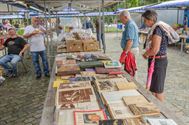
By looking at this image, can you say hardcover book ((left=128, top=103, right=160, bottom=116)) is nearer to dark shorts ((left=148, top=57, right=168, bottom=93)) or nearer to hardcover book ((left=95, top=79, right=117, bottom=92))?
hardcover book ((left=95, top=79, right=117, bottom=92))

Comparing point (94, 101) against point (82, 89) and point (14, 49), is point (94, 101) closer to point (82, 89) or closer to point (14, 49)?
point (82, 89)

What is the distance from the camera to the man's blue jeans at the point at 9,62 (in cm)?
671

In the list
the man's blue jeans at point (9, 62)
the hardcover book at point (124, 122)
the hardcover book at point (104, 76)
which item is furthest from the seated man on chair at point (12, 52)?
the hardcover book at point (124, 122)

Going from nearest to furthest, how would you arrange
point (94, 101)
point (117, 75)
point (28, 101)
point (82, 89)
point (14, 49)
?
point (94, 101) → point (82, 89) → point (117, 75) → point (28, 101) → point (14, 49)

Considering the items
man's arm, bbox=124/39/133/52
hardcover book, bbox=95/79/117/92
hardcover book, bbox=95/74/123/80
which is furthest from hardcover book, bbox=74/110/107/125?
man's arm, bbox=124/39/133/52

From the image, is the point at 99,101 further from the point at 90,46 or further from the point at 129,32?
the point at 90,46

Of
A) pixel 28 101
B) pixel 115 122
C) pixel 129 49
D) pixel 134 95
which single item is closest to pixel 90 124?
pixel 115 122

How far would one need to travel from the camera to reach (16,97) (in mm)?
5223

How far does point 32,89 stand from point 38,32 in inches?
56.8

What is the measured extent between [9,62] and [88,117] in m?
5.48

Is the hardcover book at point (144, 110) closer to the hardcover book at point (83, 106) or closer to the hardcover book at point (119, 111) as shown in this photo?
the hardcover book at point (119, 111)

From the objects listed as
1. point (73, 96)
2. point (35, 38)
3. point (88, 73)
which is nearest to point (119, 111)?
point (73, 96)

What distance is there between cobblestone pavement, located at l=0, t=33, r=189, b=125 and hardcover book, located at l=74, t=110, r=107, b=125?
7.27 ft

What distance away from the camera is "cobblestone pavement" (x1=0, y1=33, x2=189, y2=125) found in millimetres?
4148
